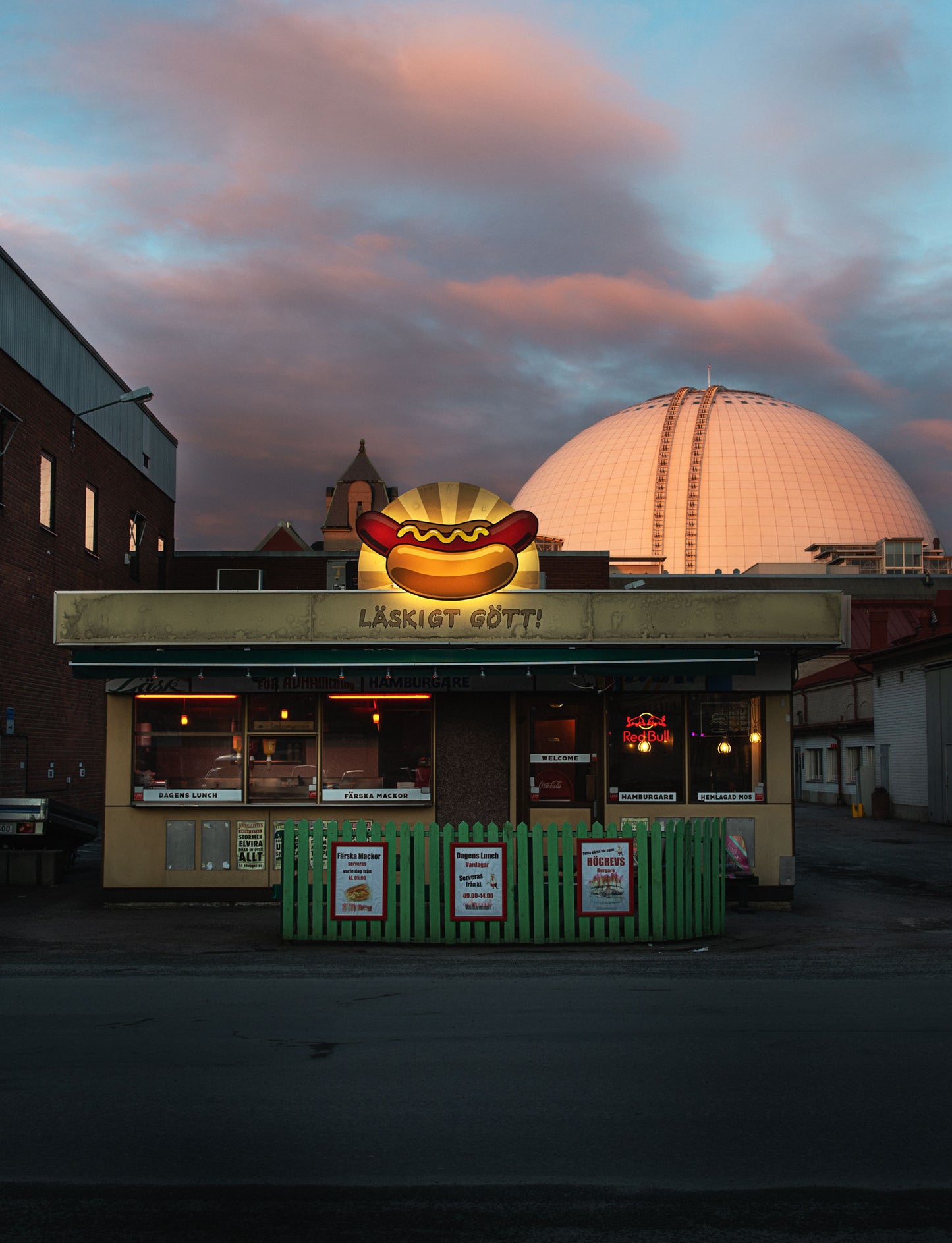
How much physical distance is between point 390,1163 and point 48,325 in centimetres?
2668

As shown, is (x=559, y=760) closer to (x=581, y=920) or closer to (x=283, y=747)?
(x=283, y=747)

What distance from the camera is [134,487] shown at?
36.8 m

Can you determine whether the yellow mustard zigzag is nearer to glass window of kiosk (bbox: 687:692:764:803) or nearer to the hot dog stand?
the hot dog stand

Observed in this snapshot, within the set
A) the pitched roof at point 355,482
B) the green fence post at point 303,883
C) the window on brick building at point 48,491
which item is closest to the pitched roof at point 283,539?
the pitched roof at point 355,482

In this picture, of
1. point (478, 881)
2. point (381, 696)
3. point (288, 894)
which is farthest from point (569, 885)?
point (381, 696)

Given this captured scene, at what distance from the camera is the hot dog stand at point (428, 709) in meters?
17.6

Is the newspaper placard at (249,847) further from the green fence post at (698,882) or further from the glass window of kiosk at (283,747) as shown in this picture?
the green fence post at (698,882)

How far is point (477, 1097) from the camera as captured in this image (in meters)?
7.06

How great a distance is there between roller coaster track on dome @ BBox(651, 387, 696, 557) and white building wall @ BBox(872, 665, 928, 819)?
5391 cm

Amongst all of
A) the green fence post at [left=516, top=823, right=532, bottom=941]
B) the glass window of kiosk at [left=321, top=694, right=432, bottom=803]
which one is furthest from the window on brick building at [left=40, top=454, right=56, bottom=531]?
the green fence post at [left=516, top=823, right=532, bottom=941]

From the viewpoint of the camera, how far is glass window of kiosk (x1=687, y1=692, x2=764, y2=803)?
18.2 metres

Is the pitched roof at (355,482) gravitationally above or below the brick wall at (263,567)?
above

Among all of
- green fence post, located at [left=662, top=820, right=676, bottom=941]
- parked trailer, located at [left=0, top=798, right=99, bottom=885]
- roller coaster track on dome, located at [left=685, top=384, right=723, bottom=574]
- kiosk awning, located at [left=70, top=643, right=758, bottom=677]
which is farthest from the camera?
roller coaster track on dome, located at [left=685, top=384, right=723, bottom=574]

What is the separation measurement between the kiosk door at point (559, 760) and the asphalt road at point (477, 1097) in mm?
5613
